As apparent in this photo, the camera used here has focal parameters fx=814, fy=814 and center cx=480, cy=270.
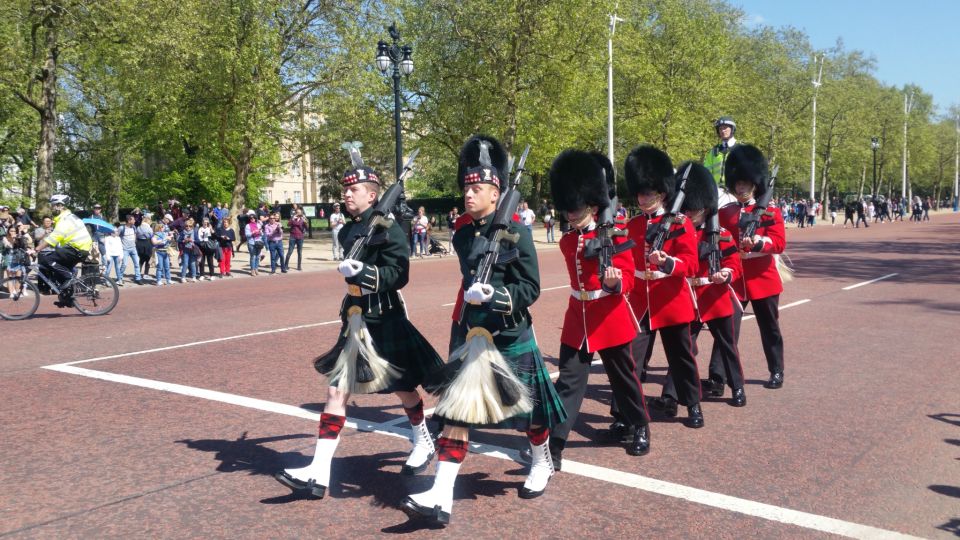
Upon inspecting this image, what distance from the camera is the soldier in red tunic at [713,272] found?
6309 millimetres

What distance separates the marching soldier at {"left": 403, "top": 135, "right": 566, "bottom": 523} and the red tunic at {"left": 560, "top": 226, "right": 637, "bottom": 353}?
1.83ft

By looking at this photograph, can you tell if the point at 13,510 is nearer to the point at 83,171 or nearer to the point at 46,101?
the point at 46,101

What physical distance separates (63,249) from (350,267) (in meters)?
9.84

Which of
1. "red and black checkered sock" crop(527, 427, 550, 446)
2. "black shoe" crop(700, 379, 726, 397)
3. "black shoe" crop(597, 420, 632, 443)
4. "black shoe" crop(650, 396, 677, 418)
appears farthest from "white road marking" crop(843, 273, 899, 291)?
"red and black checkered sock" crop(527, 427, 550, 446)

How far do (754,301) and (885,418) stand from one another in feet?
4.76

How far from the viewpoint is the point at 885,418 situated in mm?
6074

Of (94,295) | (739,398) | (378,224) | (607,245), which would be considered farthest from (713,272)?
(94,295)

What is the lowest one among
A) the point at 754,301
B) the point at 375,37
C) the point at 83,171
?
the point at 754,301

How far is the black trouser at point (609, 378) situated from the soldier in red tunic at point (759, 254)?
2.02 m

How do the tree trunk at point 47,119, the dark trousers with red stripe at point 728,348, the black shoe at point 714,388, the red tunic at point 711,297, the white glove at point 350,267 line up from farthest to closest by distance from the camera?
the tree trunk at point 47,119 → the black shoe at point 714,388 → the dark trousers with red stripe at point 728,348 → the red tunic at point 711,297 → the white glove at point 350,267

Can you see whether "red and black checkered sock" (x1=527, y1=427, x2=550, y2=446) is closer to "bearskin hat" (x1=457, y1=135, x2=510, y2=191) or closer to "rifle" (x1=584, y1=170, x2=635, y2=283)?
"rifle" (x1=584, y1=170, x2=635, y2=283)

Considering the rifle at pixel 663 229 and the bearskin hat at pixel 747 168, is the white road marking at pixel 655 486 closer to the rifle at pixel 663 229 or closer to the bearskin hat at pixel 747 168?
the rifle at pixel 663 229

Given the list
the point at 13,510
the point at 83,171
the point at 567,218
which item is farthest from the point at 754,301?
the point at 83,171

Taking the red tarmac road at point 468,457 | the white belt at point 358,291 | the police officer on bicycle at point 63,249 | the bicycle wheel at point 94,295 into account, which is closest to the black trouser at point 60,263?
the police officer on bicycle at point 63,249
